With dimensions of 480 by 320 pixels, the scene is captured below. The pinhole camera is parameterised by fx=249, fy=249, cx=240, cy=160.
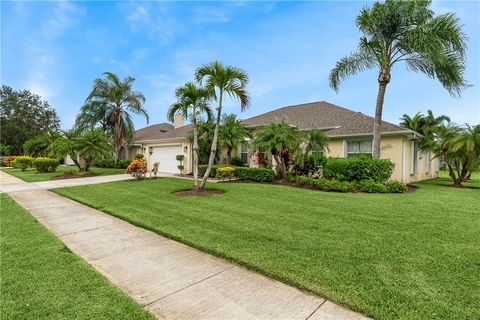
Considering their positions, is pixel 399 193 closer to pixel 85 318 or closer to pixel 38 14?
pixel 85 318

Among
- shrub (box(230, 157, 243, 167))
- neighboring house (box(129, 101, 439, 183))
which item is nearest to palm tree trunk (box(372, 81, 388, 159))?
neighboring house (box(129, 101, 439, 183))

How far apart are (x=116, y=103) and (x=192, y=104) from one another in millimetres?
19019

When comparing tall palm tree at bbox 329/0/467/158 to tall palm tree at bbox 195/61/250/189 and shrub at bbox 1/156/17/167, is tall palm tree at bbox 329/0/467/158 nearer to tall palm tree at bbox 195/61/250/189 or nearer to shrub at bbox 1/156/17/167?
tall palm tree at bbox 195/61/250/189

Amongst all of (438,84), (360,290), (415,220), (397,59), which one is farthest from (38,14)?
(438,84)

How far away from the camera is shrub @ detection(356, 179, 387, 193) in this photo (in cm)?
1021

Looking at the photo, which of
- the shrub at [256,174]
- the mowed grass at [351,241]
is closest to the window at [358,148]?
the shrub at [256,174]

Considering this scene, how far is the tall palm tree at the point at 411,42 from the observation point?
34.2ft

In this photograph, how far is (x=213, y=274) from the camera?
341 cm

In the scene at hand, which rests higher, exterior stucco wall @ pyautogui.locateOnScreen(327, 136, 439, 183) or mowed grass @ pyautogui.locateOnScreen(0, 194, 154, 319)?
exterior stucco wall @ pyautogui.locateOnScreen(327, 136, 439, 183)

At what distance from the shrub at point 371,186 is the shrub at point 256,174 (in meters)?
4.51

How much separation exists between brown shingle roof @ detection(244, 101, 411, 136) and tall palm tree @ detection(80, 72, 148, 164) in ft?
43.2

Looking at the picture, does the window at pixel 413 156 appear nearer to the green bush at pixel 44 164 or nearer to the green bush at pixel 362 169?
the green bush at pixel 362 169

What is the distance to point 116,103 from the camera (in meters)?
25.3

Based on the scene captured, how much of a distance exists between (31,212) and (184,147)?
42.9ft
